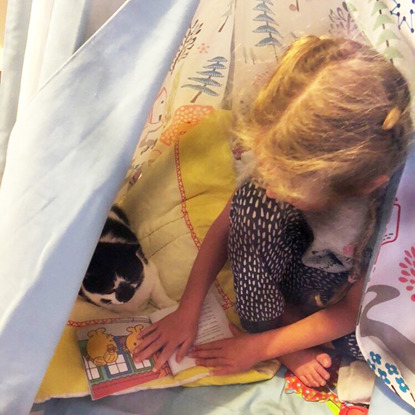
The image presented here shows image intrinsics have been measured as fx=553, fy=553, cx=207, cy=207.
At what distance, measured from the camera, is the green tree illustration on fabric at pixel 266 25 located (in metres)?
0.84

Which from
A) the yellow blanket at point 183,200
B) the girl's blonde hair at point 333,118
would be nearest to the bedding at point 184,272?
the yellow blanket at point 183,200

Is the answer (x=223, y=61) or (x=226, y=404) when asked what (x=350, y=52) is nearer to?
(x=223, y=61)

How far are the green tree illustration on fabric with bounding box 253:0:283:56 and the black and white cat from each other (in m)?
0.37

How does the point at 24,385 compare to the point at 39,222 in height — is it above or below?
below

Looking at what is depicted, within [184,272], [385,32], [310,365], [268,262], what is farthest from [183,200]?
[385,32]

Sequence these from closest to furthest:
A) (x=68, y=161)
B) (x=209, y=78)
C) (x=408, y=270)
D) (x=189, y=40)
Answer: (x=68, y=161), (x=408, y=270), (x=189, y=40), (x=209, y=78)

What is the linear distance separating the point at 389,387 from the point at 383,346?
53 millimetres

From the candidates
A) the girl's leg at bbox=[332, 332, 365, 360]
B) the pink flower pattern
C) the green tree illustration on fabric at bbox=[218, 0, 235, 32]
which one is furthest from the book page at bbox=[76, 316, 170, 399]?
the green tree illustration on fabric at bbox=[218, 0, 235, 32]

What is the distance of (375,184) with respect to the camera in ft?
2.16

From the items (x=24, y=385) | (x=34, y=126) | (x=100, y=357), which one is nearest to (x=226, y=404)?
(x=100, y=357)

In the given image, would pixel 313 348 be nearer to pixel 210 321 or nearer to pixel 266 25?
pixel 210 321

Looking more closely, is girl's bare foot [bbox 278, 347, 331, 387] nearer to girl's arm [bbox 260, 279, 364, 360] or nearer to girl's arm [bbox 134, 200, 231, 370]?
girl's arm [bbox 260, 279, 364, 360]

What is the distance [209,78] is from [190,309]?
38cm

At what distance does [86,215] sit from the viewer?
0.58m
